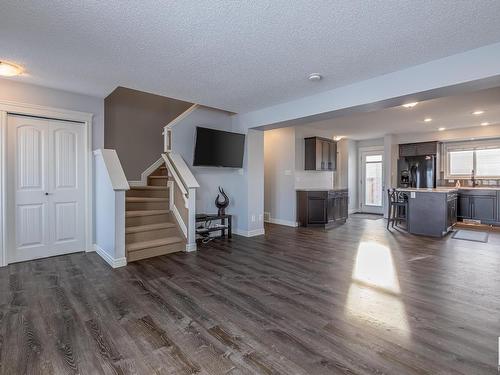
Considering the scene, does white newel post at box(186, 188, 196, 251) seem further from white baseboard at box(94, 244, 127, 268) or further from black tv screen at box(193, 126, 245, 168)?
white baseboard at box(94, 244, 127, 268)

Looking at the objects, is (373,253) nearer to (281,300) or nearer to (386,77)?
(281,300)

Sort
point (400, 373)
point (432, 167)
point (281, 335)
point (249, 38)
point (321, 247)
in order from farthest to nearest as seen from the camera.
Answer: point (432, 167)
point (321, 247)
point (249, 38)
point (281, 335)
point (400, 373)

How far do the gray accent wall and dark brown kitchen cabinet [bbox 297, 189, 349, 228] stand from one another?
3.57 meters

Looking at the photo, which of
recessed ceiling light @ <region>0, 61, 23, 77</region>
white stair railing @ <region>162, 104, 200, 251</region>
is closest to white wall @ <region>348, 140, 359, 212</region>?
white stair railing @ <region>162, 104, 200, 251</region>

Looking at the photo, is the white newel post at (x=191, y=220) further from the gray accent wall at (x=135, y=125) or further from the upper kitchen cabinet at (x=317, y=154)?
the upper kitchen cabinet at (x=317, y=154)

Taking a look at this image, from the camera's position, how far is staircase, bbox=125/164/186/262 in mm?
3971

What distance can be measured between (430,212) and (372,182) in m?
3.90

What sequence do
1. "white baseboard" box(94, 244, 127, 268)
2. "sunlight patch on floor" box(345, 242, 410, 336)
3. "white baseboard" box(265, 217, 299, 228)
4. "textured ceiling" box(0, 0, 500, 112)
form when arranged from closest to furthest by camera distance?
"textured ceiling" box(0, 0, 500, 112) < "sunlight patch on floor" box(345, 242, 410, 336) < "white baseboard" box(94, 244, 127, 268) < "white baseboard" box(265, 217, 299, 228)

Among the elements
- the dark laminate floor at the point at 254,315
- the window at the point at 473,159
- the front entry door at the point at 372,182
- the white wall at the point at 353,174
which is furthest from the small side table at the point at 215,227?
the window at the point at 473,159

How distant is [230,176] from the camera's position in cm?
567

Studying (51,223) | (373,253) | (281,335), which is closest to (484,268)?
(373,253)

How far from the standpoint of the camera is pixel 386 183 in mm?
8070

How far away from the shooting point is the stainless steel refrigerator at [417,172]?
7.46 metres

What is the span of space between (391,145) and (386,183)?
3.77 feet
